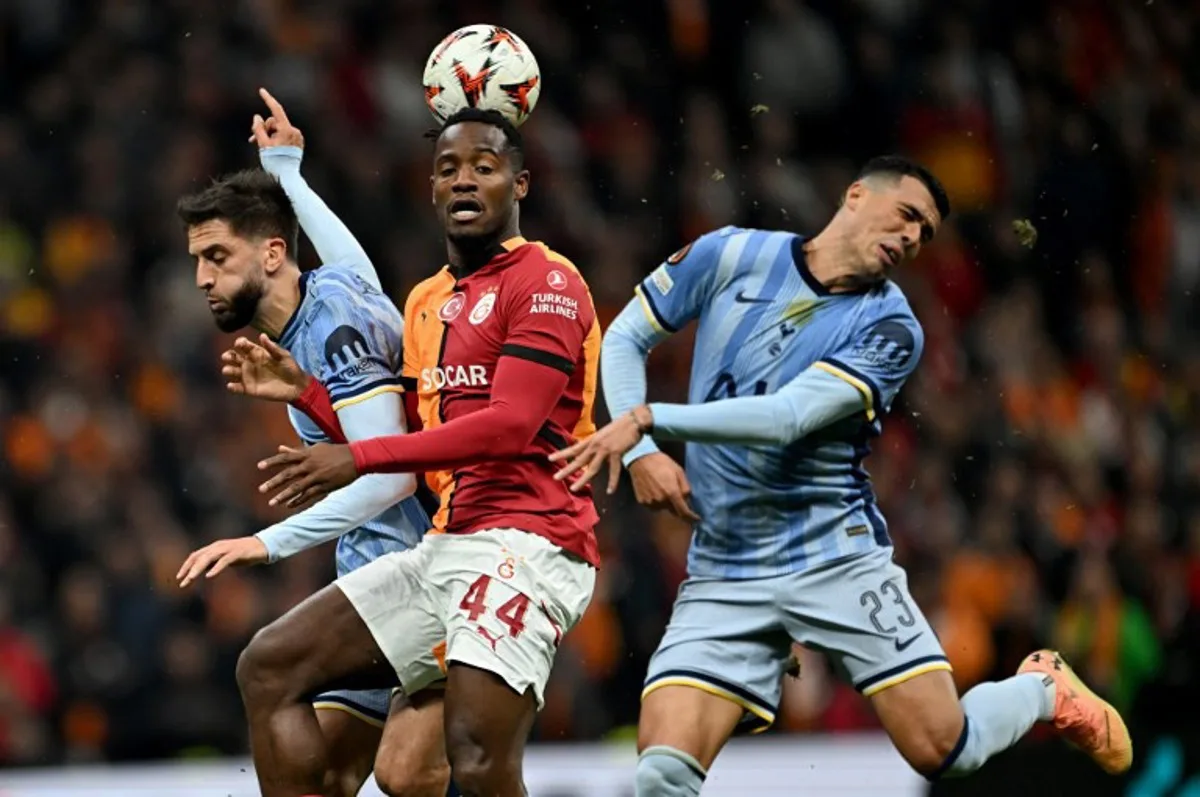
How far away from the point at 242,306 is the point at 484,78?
2.96 ft

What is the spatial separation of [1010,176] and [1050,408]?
4.54 feet

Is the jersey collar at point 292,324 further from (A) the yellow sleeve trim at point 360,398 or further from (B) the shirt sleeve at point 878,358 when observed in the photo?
(B) the shirt sleeve at point 878,358

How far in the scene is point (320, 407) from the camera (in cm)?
557

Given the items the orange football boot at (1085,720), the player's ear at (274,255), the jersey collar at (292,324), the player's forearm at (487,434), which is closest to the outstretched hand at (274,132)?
the player's ear at (274,255)

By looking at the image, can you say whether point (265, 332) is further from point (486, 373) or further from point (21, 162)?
point (21, 162)

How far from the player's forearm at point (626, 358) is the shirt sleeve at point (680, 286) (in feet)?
0.10

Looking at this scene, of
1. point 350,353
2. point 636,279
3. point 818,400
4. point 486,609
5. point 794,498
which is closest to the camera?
point 486,609

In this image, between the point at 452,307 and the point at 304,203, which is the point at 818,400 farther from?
the point at 304,203

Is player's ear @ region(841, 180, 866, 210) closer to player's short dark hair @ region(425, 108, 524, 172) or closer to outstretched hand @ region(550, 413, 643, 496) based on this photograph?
player's short dark hair @ region(425, 108, 524, 172)

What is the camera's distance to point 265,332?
586cm

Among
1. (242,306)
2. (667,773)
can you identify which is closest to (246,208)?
(242,306)

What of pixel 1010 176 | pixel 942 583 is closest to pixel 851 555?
pixel 942 583

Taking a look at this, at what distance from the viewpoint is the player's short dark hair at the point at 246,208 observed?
5855 millimetres

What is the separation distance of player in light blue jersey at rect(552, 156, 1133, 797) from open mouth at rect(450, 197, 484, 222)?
702 millimetres
